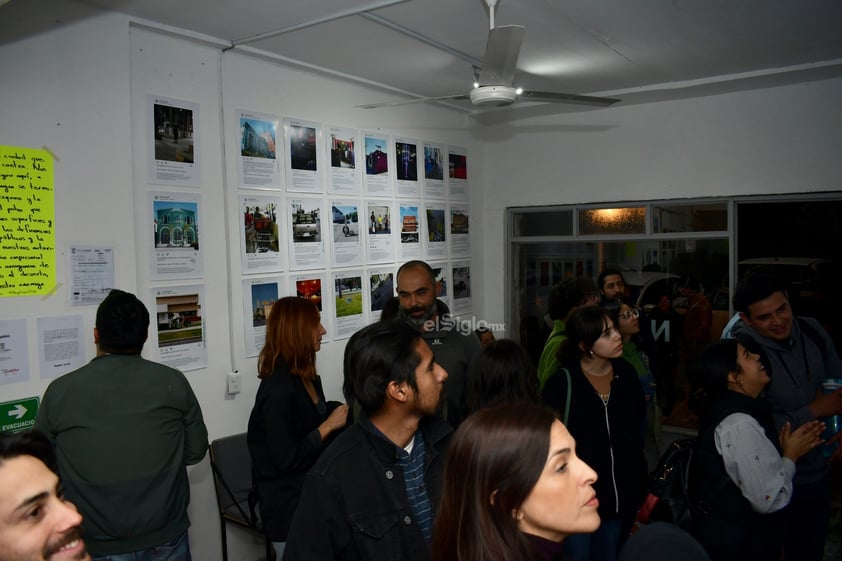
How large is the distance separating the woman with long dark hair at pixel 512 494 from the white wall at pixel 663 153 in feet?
13.0

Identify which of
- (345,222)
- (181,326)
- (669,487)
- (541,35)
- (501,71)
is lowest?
(669,487)

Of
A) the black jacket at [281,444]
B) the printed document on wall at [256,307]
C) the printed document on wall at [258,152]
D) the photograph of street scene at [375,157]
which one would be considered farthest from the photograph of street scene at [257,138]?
the black jacket at [281,444]

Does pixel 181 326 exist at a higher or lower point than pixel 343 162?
lower

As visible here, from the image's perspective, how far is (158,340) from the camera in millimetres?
3186

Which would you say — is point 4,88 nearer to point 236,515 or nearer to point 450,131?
point 236,515

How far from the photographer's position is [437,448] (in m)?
1.86

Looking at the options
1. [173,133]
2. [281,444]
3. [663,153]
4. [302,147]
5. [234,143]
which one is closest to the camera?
[281,444]

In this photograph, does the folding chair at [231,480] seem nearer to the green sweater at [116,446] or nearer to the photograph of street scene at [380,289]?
the green sweater at [116,446]

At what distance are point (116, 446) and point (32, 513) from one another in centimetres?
110

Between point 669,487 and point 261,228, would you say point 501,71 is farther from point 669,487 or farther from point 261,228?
point 669,487

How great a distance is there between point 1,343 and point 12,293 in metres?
0.21

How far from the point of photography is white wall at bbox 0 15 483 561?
271 centimetres

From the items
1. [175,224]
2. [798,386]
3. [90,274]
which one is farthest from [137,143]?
[798,386]

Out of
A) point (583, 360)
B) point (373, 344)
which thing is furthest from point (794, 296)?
point (373, 344)
